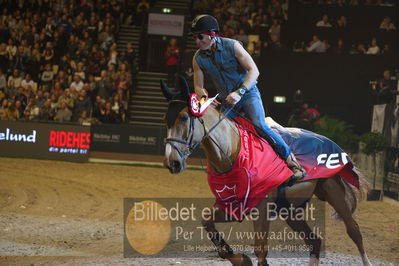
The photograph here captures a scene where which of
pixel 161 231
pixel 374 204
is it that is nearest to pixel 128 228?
pixel 161 231

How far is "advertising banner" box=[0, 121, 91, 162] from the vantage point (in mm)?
17562

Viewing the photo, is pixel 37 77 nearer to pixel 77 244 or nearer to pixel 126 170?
pixel 126 170

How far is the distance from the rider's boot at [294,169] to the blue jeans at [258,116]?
0.08 m

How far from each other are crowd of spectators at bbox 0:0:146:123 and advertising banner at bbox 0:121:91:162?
0.58 m

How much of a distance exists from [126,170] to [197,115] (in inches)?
433

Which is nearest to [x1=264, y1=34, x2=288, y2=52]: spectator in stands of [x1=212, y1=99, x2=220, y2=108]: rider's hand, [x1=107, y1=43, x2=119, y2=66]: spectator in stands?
[x1=107, y1=43, x2=119, y2=66]: spectator in stands

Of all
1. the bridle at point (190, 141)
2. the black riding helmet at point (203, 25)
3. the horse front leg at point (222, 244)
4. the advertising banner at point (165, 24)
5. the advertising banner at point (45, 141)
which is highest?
the advertising banner at point (165, 24)

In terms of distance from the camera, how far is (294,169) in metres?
6.26

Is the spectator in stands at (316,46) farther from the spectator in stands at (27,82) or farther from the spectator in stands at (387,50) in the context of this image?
the spectator in stands at (27,82)

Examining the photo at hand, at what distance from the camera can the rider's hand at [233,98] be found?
18.7 feet

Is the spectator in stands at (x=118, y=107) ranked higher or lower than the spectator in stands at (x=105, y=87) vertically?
lower

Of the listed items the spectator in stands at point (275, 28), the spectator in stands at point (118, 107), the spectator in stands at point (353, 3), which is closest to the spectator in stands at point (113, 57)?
the spectator in stands at point (118, 107)

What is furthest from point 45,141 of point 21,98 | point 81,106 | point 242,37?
point 242,37

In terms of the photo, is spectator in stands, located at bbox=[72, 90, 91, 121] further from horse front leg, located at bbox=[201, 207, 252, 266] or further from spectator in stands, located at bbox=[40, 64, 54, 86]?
horse front leg, located at bbox=[201, 207, 252, 266]
